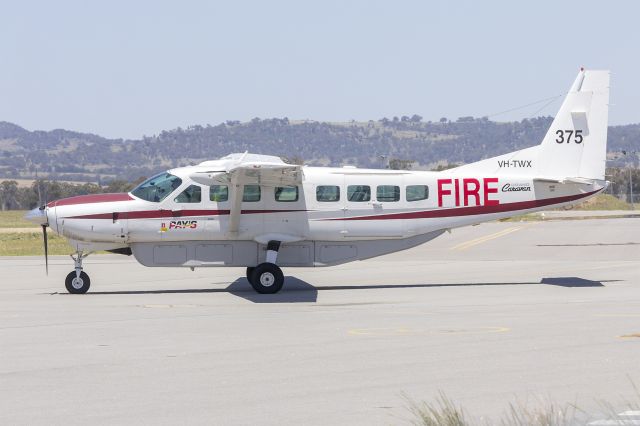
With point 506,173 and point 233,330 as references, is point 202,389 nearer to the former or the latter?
point 233,330

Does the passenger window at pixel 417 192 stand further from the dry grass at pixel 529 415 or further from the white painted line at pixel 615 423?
the white painted line at pixel 615 423

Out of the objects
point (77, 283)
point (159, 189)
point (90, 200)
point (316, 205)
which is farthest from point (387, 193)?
point (77, 283)

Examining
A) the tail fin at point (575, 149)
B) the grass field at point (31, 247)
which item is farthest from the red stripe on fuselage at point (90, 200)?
the grass field at point (31, 247)

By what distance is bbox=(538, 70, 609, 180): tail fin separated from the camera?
23.0 meters

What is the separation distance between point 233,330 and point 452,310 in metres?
4.12

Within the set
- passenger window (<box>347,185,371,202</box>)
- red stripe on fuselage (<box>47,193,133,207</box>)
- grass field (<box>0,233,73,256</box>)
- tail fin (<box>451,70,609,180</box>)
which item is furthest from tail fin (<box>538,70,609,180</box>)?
grass field (<box>0,233,73,256</box>)

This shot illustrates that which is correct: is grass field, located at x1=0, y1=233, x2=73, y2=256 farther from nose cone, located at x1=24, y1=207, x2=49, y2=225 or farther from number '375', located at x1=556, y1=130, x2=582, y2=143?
number '375', located at x1=556, y1=130, x2=582, y2=143

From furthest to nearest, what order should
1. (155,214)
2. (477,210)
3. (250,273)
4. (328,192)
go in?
1. (477,210)
2. (328,192)
3. (250,273)
4. (155,214)

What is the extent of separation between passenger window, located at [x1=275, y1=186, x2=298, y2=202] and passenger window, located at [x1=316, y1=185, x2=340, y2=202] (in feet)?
1.76

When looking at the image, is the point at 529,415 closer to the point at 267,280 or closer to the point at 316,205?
the point at 267,280

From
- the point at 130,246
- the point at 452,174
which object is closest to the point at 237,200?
the point at 130,246

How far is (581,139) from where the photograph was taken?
23047 millimetres

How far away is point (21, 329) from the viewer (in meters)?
15.8

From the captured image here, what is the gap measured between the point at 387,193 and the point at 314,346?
30.8 ft
